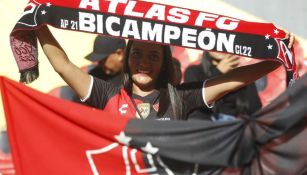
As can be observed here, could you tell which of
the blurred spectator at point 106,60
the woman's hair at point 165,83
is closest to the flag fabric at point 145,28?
the woman's hair at point 165,83

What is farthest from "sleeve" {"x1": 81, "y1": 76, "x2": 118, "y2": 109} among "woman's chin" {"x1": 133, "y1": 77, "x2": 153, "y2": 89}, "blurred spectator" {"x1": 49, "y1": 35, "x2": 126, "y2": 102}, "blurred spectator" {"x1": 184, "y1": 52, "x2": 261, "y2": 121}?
"blurred spectator" {"x1": 184, "y1": 52, "x2": 261, "y2": 121}

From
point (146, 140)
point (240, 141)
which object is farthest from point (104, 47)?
point (240, 141)

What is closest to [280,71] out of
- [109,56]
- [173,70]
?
[109,56]

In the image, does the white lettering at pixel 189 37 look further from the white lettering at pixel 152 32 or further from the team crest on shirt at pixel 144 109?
the team crest on shirt at pixel 144 109

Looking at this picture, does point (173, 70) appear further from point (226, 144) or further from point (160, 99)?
point (226, 144)

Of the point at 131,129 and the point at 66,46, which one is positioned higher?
the point at 131,129

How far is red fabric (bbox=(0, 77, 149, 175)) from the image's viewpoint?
2.81 metres

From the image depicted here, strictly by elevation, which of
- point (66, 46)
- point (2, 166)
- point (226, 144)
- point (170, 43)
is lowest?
point (2, 166)

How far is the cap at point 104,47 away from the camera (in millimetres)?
5477

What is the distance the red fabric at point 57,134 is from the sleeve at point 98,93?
249 millimetres

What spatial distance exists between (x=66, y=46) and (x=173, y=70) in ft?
10.5

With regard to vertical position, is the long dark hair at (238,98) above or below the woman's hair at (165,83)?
below

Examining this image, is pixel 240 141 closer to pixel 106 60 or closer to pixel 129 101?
pixel 129 101

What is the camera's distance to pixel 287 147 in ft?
8.81
